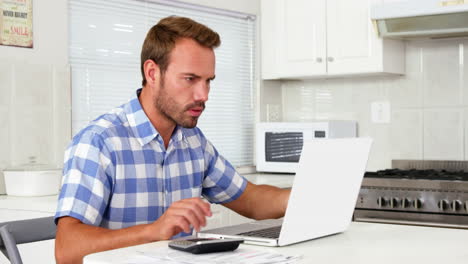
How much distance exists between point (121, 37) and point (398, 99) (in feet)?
5.38

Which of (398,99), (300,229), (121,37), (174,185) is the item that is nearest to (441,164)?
(398,99)

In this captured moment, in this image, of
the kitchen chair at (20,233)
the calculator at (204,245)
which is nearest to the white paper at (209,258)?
the calculator at (204,245)

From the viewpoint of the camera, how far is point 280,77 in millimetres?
4219

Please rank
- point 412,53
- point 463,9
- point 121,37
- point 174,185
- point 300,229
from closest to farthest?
point 300,229, point 174,185, point 463,9, point 121,37, point 412,53

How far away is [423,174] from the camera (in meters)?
3.49

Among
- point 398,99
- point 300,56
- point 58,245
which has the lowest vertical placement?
point 58,245

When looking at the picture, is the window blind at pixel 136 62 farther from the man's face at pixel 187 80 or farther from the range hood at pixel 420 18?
the man's face at pixel 187 80

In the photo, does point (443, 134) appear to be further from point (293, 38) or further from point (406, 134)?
point (293, 38)

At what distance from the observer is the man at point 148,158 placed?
1644 millimetres

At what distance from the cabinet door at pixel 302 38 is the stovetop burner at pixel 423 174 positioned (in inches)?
29.5

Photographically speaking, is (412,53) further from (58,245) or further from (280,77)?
(58,245)

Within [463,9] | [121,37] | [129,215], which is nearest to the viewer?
[129,215]

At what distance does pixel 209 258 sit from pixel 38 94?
→ 2032 mm

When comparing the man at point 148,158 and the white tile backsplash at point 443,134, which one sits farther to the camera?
the white tile backsplash at point 443,134
